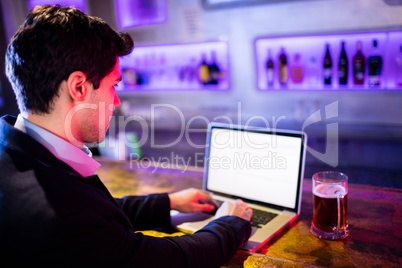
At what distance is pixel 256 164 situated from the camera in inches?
56.6

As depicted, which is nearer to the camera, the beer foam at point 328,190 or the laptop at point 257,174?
the beer foam at point 328,190

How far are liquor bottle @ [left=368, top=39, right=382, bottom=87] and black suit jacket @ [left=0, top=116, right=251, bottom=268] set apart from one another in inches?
97.6

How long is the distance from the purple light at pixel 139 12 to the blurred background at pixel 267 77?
0.01 m

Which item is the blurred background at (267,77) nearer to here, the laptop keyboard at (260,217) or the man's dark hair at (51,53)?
the laptop keyboard at (260,217)

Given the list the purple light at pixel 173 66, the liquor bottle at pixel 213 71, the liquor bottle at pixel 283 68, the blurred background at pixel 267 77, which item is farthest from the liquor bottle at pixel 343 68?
the liquor bottle at pixel 213 71

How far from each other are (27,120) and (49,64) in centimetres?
17

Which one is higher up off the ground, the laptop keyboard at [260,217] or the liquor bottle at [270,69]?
the liquor bottle at [270,69]

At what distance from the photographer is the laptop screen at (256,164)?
1.34m

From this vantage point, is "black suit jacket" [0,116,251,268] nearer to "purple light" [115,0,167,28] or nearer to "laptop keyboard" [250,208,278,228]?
"laptop keyboard" [250,208,278,228]

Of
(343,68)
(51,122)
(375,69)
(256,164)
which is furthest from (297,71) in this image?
(51,122)

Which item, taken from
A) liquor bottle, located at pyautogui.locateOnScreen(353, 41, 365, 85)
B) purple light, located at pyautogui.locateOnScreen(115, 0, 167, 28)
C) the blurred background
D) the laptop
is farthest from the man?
purple light, located at pyautogui.locateOnScreen(115, 0, 167, 28)

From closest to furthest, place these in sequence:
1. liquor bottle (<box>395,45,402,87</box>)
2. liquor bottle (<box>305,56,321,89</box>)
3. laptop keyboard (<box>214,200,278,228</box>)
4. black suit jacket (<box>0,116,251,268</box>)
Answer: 1. black suit jacket (<box>0,116,251,268</box>)
2. laptop keyboard (<box>214,200,278,228</box>)
3. liquor bottle (<box>395,45,402,87</box>)
4. liquor bottle (<box>305,56,321,89</box>)

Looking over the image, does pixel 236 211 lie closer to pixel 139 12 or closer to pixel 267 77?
pixel 267 77

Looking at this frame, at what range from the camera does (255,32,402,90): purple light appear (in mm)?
2893
